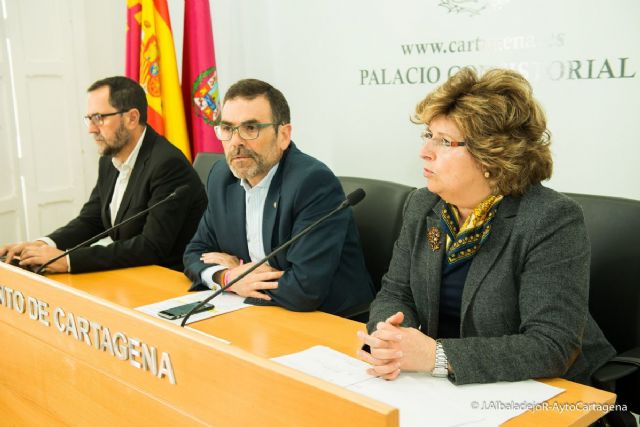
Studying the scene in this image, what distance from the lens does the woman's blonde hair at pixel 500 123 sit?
1581 millimetres

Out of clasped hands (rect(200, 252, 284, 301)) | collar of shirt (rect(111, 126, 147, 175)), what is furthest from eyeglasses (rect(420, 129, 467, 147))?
collar of shirt (rect(111, 126, 147, 175))

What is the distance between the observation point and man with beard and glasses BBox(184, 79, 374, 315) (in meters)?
2.04

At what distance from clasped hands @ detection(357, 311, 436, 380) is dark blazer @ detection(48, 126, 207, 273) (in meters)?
1.40

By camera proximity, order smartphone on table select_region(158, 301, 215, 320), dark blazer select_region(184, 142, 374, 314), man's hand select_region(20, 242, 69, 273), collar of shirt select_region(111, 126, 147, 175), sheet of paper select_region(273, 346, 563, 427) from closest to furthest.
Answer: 1. sheet of paper select_region(273, 346, 563, 427)
2. smartphone on table select_region(158, 301, 215, 320)
3. dark blazer select_region(184, 142, 374, 314)
4. man's hand select_region(20, 242, 69, 273)
5. collar of shirt select_region(111, 126, 147, 175)

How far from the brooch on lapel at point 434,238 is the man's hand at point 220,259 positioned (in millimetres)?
784

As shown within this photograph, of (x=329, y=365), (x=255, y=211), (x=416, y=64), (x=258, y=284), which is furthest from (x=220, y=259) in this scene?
(x=416, y=64)

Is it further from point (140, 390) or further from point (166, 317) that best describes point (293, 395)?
point (166, 317)

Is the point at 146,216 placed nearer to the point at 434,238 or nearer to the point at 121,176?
the point at 121,176

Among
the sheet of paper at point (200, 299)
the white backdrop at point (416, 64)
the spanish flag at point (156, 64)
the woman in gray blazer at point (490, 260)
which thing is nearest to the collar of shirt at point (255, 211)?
the sheet of paper at point (200, 299)

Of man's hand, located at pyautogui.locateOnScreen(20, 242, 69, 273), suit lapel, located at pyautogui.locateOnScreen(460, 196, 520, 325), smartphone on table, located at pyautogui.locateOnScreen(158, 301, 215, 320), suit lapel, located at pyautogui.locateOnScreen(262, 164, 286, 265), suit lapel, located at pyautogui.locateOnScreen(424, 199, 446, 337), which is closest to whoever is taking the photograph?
suit lapel, located at pyautogui.locateOnScreen(460, 196, 520, 325)

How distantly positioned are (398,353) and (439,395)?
0.39 ft

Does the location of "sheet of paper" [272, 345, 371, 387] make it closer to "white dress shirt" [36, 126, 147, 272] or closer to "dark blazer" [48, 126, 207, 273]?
"dark blazer" [48, 126, 207, 273]

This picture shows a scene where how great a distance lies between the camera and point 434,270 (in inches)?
66.1

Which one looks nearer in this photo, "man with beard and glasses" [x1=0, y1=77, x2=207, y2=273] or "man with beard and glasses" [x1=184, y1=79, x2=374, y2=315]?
"man with beard and glasses" [x1=184, y1=79, x2=374, y2=315]
